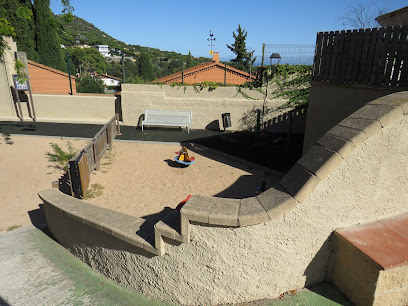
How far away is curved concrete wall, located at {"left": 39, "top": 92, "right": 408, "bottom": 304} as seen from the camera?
307 cm

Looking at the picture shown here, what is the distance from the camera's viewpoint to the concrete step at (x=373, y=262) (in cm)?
294

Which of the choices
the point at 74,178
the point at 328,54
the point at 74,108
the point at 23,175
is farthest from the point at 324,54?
the point at 74,108

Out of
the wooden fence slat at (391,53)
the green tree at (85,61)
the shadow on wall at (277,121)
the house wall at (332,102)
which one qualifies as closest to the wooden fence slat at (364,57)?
the house wall at (332,102)

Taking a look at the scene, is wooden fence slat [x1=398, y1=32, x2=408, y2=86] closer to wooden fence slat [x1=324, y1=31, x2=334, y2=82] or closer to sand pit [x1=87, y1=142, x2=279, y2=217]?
wooden fence slat [x1=324, y1=31, x2=334, y2=82]

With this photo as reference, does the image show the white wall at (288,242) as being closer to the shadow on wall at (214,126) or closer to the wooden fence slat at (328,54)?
the wooden fence slat at (328,54)

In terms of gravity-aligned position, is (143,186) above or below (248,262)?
below

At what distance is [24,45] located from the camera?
123 ft

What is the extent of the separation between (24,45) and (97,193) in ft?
130

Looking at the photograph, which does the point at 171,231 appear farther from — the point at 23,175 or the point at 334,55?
the point at 23,175

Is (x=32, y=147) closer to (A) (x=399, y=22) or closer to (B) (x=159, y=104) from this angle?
(B) (x=159, y=104)

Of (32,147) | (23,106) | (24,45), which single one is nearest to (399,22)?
(32,147)

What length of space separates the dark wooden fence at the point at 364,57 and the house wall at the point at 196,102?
22.6 ft

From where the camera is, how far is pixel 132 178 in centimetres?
828

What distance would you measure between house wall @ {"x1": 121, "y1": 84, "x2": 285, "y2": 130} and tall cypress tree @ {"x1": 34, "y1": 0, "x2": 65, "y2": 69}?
26.1 metres
